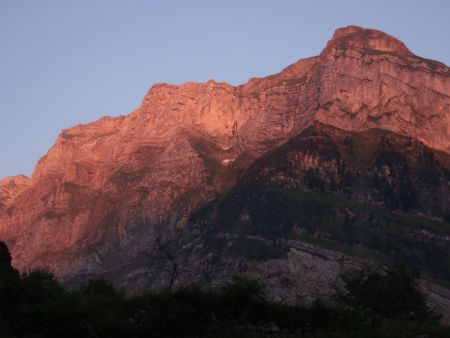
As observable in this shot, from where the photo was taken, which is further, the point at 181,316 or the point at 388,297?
the point at 388,297

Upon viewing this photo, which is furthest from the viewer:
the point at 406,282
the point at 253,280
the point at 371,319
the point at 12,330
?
the point at 406,282

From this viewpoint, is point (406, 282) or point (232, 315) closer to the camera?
point (232, 315)

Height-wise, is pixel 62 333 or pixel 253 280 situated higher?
pixel 253 280

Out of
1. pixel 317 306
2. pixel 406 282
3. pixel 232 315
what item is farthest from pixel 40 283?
pixel 406 282

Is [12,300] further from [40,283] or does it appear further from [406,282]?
[406,282]

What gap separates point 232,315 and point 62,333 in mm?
11997

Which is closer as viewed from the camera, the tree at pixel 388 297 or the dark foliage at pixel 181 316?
the dark foliage at pixel 181 316

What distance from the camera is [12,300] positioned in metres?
57.4

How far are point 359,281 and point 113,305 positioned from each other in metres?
61.2

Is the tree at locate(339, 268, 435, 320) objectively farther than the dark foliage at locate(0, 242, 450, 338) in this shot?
Yes

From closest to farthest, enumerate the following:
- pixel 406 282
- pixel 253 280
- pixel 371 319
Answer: pixel 371 319, pixel 253 280, pixel 406 282

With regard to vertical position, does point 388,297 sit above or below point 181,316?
above

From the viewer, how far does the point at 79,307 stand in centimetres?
5328

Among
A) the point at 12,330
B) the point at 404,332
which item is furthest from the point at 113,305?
A: the point at 404,332
